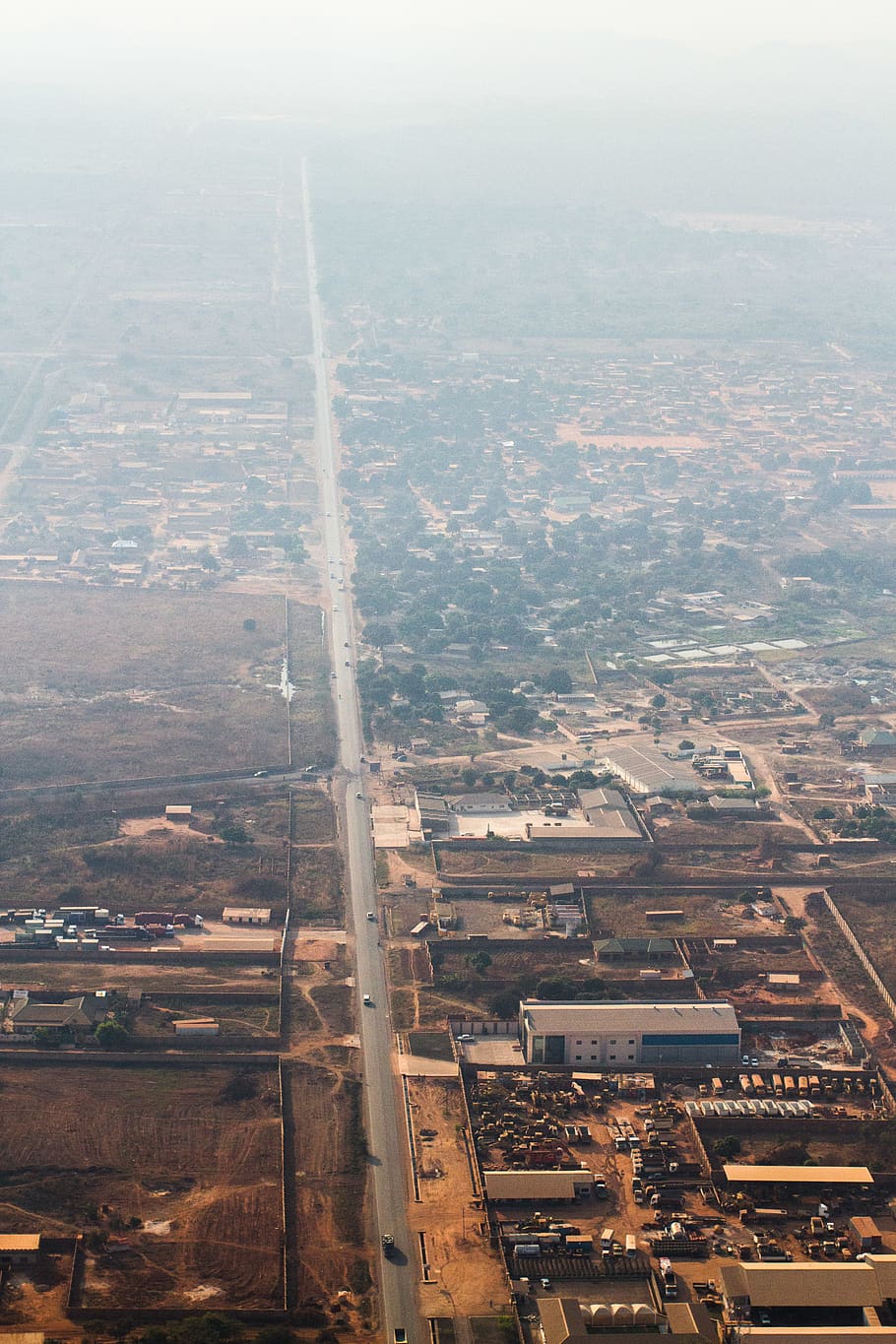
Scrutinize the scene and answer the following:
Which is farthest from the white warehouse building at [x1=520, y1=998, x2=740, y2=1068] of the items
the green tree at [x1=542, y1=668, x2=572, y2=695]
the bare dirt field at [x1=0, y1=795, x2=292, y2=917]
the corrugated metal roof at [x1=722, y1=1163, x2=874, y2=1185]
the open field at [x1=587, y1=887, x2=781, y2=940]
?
the green tree at [x1=542, y1=668, x2=572, y2=695]

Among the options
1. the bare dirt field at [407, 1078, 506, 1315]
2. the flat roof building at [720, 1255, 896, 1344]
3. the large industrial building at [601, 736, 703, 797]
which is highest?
the large industrial building at [601, 736, 703, 797]

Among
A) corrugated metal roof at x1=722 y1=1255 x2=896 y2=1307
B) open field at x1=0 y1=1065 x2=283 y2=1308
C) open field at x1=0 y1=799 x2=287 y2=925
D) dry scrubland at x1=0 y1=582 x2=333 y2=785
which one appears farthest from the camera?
dry scrubland at x1=0 y1=582 x2=333 y2=785

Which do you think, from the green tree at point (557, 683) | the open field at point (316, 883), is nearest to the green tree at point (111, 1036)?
the open field at point (316, 883)

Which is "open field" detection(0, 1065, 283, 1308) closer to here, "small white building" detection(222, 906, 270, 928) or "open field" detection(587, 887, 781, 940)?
"small white building" detection(222, 906, 270, 928)

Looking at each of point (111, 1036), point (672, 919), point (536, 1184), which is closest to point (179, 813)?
point (111, 1036)

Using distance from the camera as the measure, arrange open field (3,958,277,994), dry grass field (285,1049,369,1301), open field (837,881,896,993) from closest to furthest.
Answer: dry grass field (285,1049,369,1301), open field (3,958,277,994), open field (837,881,896,993)

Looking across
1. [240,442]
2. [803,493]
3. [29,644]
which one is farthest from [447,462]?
[29,644]

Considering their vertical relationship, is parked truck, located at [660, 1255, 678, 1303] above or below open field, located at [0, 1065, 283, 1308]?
below
